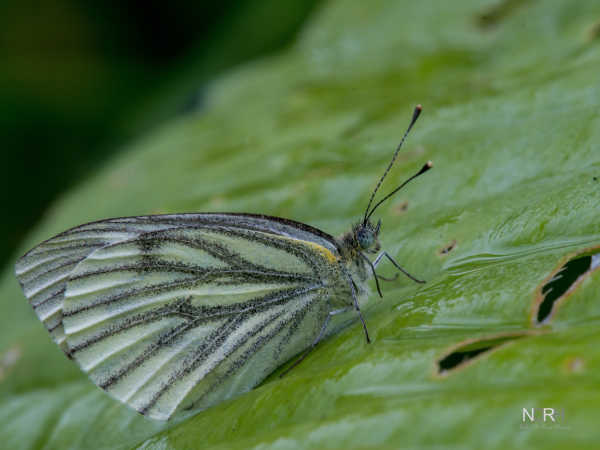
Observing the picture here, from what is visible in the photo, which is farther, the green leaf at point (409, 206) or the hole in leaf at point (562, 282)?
the hole in leaf at point (562, 282)

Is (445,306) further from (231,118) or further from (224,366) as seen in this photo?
(231,118)

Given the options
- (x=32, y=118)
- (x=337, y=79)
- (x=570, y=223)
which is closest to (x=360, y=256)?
(x=570, y=223)

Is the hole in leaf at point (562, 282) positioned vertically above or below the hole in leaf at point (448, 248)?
below

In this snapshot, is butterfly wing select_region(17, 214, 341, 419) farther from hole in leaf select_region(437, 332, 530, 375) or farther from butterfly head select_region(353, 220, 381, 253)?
hole in leaf select_region(437, 332, 530, 375)

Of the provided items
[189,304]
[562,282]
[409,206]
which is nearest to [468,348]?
[562,282]

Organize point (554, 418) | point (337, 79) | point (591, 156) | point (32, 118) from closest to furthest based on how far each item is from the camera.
Answer: point (554, 418)
point (591, 156)
point (337, 79)
point (32, 118)

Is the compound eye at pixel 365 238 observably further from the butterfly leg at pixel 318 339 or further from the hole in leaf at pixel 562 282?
the hole in leaf at pixel 562 282

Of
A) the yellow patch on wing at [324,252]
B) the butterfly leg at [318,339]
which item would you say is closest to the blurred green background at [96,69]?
the yellow patch on wing at [324,252]

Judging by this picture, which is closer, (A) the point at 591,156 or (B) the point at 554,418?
(B) the point at 554,418
